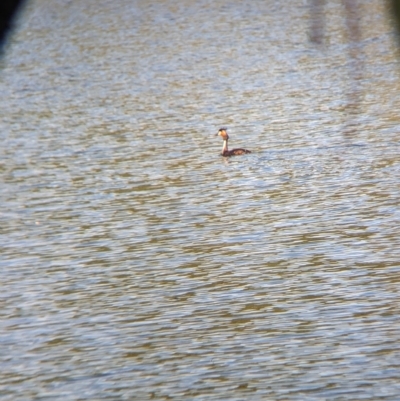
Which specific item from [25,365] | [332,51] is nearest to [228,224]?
[25,365]

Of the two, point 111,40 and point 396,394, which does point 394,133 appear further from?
point 111,40

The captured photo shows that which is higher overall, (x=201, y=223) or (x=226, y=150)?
(x=201, y=223)

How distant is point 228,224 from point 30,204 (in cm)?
202

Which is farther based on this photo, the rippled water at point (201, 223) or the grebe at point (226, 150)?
the grebe at point (226, 150)

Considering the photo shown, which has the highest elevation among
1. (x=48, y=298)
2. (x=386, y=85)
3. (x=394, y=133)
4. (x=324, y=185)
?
(x=48, y=298)

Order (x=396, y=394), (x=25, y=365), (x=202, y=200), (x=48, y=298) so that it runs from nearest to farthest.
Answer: (x=396, y=394) < (x=25, y=365) < (x=48, y=298) < (x=202, y=200)

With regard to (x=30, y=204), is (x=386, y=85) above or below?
below

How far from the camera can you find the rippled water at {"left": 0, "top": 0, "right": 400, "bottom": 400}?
20.4 feet

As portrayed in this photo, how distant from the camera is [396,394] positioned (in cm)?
561

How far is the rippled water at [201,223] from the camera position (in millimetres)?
6230

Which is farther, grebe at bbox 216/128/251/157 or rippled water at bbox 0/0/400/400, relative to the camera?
grebe at bbox 216/128/251/157

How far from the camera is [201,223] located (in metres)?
9.29

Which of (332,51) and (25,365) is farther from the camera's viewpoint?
(332,51)

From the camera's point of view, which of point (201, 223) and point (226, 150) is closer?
point (201, 223)
